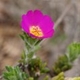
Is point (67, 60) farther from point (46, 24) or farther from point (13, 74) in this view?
point (13, 74)

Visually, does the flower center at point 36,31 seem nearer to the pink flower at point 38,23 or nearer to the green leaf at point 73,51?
the pink flower at point 38,23

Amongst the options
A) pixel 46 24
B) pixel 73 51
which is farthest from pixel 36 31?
pixel 73 51

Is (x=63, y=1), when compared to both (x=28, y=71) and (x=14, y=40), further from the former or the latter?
(x=28, y=71)

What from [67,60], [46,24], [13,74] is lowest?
[13,74]

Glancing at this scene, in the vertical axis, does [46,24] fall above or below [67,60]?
above

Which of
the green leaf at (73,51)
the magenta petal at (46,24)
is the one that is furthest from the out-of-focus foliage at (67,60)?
the magenta petal at (46,24)

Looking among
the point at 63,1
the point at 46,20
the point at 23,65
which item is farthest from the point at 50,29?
the point at 63,1

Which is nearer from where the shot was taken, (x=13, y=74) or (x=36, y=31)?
(x=13, y=74)

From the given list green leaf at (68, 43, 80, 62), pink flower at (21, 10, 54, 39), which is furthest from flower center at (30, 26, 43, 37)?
green leaf at (68, 43, 80, 62)
